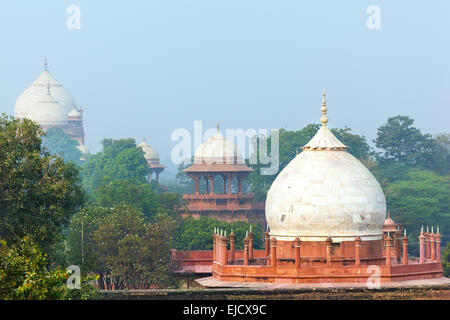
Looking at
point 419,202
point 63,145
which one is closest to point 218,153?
→ point 419,202

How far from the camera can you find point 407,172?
108 meters

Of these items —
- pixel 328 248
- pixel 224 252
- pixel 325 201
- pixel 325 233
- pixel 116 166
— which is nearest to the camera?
pixel 328 248

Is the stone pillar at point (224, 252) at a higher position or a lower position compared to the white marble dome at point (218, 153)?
lower

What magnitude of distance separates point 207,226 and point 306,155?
2494 cm

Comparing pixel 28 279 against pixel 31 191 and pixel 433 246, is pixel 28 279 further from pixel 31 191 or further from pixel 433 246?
pixel 433 246

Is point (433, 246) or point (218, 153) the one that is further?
point (218, 153)

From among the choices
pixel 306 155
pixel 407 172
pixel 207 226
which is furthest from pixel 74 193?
pixel 407 172

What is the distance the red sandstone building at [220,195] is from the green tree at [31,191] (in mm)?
39067

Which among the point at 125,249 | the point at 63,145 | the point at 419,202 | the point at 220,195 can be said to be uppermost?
the point at 63,145

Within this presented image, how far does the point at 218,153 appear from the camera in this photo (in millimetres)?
92938

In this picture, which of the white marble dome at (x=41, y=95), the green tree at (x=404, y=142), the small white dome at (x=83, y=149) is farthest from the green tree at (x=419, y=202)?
the white marble dome at (x=41, y=95)

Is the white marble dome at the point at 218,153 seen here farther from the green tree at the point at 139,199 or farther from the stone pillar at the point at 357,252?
the stone pillar at the point at 357,252

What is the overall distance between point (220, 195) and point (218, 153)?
333 cm

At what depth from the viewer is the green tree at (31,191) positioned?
4888 cm
